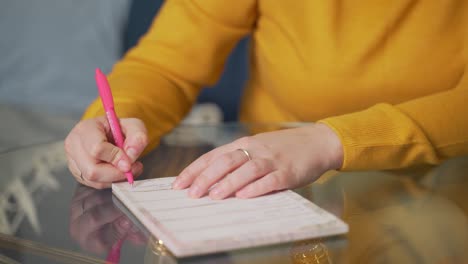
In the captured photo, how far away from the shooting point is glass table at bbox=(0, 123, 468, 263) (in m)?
0.55

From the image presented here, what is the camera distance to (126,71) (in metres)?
1.07

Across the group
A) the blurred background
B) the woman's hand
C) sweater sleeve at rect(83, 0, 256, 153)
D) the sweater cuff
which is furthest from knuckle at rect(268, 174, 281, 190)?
the blurred background

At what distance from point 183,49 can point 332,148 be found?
1.44ft

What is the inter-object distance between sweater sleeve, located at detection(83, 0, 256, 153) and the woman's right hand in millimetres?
249

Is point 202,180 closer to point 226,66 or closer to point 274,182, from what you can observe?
point 274,182

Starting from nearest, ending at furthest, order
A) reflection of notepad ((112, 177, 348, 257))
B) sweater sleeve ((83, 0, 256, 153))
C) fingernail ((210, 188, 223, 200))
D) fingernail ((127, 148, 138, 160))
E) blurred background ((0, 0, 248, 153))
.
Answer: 1. reflection of notepad ((112, 177, 348, 257))
2. fingernail ((210, 188, 223, 200))
3. fingernail ((127, 148, 138, 160))
4. sweater sleeve ((83, 0, 256, 153))
5. blurred background ((0, 0, 248, 153))

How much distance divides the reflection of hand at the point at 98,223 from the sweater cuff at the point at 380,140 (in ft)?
0.90

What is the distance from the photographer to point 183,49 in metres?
1.10

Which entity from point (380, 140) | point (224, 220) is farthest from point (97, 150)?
point (380, 140)

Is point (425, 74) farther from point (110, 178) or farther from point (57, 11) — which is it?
point (57, 11)

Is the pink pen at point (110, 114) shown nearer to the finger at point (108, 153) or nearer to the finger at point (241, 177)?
the finger at point (108, 153)

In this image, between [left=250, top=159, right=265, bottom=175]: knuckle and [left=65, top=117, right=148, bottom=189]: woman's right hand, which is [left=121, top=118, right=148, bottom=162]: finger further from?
[left=250, top=159, right=265, bottom=175]: knuckle

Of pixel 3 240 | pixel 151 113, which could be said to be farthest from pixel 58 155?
pixel 3 240

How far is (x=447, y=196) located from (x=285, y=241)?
0.27 m
